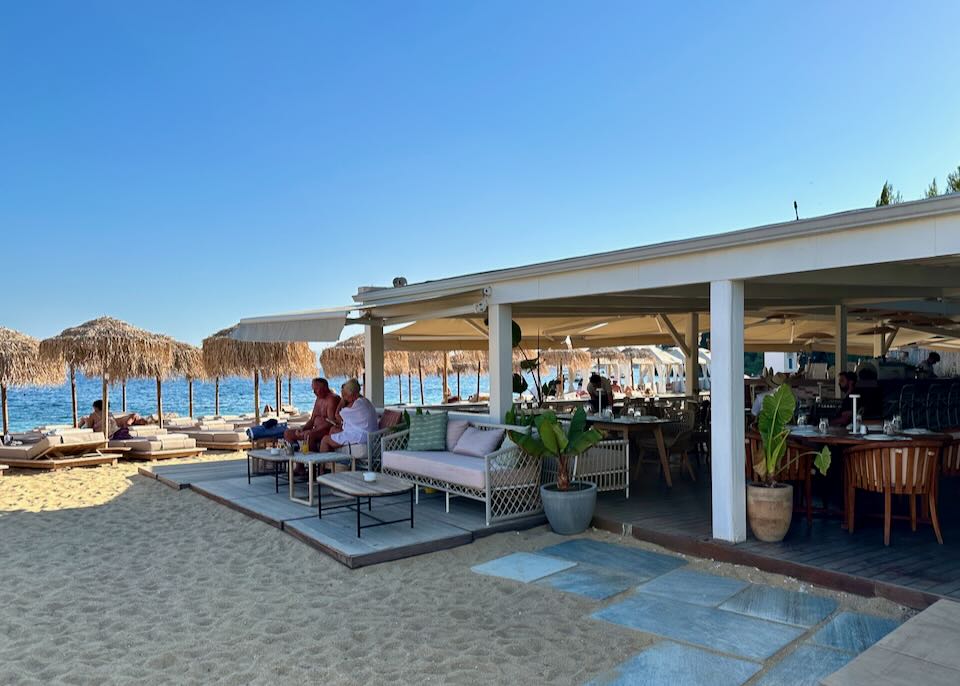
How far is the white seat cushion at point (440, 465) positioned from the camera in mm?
6816

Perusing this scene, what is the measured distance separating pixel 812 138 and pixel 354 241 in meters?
16.6

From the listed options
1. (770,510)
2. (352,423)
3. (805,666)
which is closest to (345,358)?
(352,423)

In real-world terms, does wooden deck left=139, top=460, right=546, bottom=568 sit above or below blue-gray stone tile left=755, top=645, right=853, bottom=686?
below

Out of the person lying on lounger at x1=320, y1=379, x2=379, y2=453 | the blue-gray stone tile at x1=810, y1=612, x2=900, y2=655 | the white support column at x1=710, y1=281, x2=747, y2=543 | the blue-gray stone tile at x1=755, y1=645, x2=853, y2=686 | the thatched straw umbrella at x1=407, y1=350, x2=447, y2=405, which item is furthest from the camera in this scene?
the thatched straw umbrella at x1=407, y1=350, x2=447, y2=405

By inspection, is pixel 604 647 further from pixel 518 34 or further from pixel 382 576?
pixel 518 34

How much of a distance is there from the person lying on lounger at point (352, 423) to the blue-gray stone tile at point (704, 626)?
4.97 metres

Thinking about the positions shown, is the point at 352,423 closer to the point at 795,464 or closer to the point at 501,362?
the point at 501,362

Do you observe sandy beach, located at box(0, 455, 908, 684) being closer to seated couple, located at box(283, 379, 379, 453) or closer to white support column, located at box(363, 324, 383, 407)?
seated couple, located at box(283, 379, 379, 453)

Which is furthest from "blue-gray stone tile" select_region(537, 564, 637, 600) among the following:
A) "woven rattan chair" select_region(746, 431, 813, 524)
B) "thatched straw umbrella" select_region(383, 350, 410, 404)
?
"thatched straw umbrella" select_region(383, 350, 410, 404)

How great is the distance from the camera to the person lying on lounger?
8.88 m

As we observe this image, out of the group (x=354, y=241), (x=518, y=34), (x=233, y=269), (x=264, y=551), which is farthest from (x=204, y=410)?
(x=264, y=551)

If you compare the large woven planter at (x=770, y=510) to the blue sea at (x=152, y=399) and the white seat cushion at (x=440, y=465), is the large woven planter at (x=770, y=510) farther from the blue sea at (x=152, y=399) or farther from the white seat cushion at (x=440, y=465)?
the blue sea at (x=152, y=399)

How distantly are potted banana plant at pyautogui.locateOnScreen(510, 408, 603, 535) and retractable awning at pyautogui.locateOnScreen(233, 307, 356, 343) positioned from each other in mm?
3452

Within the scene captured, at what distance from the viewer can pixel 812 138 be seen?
66.1 ft
